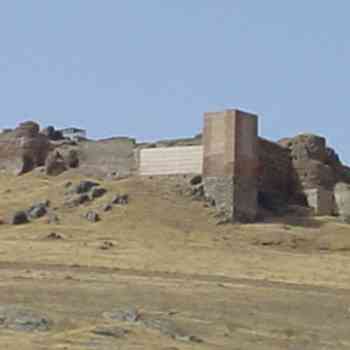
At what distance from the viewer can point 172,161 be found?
2067 inches

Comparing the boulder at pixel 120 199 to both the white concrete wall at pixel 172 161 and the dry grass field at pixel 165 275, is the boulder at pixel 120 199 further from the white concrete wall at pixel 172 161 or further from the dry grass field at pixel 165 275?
the white concrete wall at pixel 172 161

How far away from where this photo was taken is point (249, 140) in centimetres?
5116

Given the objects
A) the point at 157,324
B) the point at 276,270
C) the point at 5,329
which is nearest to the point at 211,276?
the point at 276,270

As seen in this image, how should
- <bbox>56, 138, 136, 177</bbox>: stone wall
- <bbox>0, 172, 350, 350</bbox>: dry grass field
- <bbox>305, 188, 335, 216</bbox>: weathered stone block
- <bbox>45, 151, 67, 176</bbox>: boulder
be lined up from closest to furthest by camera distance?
<bbox>0, 172, 350, 350</bbox>: dry grass field → <bbox>305, 188, 335, 216</bbox>: weathered stone block → <bbox>56, 138, 136, 177</bbox>: stone wall → <bbox>45, 151, 67, 176</bbox>: boulder

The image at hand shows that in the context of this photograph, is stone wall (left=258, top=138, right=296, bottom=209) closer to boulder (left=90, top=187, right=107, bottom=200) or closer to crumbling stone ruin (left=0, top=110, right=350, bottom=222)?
crumbling stone ruin (left=0, top=110, right=350, bottom=222)

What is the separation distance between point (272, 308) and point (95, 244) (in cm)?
1593

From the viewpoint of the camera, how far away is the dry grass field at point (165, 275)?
21.9 m

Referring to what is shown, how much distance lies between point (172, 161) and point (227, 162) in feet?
10.7

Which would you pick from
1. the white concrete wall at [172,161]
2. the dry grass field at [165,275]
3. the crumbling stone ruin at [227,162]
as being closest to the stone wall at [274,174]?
the crumbling stone ruin at [227,162]

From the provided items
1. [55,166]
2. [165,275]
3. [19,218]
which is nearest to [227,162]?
[19,218]

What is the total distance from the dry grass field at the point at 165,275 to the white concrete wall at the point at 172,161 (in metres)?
0.75

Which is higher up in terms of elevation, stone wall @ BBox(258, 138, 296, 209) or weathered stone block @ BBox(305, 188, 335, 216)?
stone wall @ BBox(258, 138, 296, 209)

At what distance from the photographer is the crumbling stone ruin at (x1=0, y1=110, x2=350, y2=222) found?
1977 inches

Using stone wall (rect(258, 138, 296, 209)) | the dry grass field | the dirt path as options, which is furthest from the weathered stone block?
the dirt path
